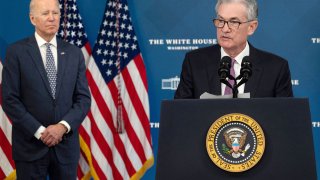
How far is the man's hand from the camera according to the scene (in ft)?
13.9

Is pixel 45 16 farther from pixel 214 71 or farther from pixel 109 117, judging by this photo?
pixel 214 71

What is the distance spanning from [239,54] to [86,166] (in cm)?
278

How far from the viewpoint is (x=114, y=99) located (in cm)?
539

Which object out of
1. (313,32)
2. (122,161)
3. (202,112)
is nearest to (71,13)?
(122,161)

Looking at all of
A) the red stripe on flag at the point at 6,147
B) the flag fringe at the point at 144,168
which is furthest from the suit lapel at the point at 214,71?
the red stripe on flag at the point at 6,147

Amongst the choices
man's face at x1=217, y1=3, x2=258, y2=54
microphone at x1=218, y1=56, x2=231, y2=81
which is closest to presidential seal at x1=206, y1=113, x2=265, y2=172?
microphone at x1=218, y1=56, x2=231, y2=81

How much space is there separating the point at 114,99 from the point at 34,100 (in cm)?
117

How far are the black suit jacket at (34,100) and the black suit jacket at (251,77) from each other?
1.66m

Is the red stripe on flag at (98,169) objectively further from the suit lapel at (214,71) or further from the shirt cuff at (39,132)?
the suit lapel at (214,71)

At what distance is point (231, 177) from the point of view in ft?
6.64

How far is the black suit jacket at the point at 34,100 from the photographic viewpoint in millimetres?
4312

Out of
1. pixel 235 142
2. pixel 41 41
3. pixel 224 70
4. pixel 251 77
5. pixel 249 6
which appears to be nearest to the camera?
pixel 235 142

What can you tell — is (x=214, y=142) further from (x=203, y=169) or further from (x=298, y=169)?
(x=298, y=169)

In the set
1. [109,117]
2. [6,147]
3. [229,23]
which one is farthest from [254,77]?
[6,147]
